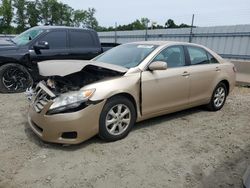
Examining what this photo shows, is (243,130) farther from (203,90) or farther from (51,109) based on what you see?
(51,109)

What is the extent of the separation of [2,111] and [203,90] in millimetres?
4143

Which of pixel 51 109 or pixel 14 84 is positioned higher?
pixel 51 109

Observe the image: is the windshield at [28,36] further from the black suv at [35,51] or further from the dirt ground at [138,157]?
the dirt ground at [138,157]

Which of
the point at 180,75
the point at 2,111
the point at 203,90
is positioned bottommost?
the point at 2,111

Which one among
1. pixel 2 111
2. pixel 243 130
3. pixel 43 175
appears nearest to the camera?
pixel 43 175

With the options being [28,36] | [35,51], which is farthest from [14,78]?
[28,36]

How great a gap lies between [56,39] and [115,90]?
14.9 feet

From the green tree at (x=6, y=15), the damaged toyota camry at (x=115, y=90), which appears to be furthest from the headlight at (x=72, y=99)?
the green tree at (x=6, y=15)

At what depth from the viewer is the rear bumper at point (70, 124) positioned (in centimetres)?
412

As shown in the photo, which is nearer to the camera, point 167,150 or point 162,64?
point 167,150

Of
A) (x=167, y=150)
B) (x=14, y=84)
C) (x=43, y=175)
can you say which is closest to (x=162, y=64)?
(x=167, y=150)

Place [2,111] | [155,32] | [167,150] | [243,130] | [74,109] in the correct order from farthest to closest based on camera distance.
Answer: [155,32]
[2,111]
[243,130]
[167,150]
[74,109]

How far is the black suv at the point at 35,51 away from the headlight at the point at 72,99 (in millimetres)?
3645

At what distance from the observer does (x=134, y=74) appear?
4855 millimetres
